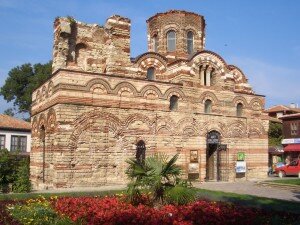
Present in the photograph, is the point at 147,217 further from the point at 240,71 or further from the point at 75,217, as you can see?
the point at 240,71

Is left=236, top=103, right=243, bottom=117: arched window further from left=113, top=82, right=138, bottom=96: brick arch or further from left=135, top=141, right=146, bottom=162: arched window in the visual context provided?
left=113, top=82, right=138, bottom=96: brick arch

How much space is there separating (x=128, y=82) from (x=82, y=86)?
2.80m

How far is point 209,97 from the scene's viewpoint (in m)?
23.6

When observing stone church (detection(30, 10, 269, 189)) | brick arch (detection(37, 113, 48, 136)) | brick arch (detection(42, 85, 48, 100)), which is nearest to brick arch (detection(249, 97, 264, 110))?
stone church (detection(30, 10, 269, 189))

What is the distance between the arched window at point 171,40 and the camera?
90.6ft

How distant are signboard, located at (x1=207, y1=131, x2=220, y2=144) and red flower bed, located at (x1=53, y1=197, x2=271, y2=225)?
12.4 meters

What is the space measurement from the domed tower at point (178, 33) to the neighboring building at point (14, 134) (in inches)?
533

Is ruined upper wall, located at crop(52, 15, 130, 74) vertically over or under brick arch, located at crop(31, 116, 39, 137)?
over

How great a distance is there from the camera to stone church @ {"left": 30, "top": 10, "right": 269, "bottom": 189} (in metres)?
18.6

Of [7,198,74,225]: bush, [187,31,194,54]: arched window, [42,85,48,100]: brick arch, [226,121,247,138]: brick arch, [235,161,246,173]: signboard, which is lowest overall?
[7,198,74,225]: bush

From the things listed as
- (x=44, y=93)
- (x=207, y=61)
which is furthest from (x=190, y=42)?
(x=44, y=93)

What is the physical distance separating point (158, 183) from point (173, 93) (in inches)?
475

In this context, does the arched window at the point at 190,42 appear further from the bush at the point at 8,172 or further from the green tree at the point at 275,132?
the green tree at the point at 275,132

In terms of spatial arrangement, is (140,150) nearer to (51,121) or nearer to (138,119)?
(138,119)
